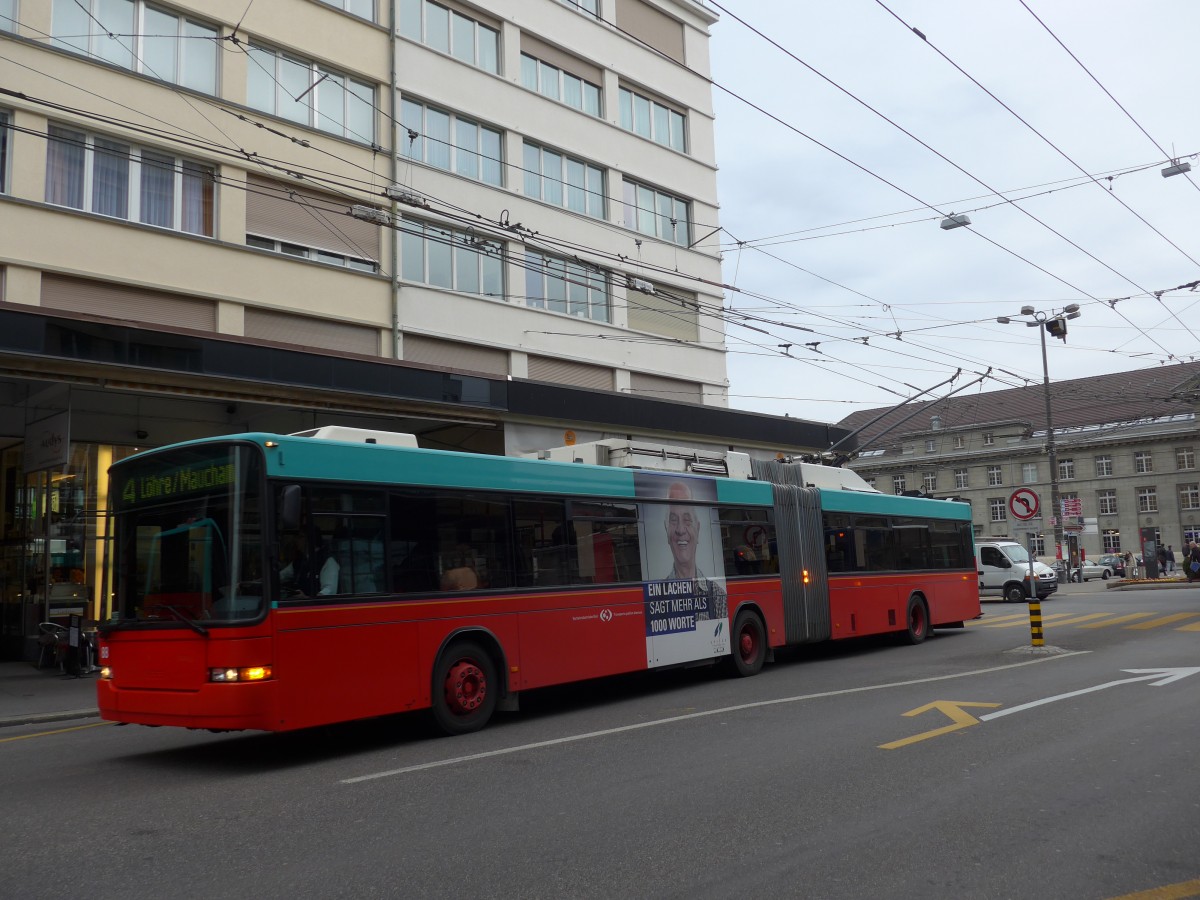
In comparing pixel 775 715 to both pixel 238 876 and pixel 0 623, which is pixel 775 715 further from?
pixel 0 623

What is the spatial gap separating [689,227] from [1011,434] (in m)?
63.0

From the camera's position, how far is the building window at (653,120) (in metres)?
30.4

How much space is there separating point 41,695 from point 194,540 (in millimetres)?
8172

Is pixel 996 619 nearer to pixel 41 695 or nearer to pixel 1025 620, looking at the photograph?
pixel 1025 620

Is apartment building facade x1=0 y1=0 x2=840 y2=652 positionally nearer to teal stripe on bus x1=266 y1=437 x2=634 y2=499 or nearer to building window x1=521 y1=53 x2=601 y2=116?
building window x1=521 y1=53 x2=601 y2=116

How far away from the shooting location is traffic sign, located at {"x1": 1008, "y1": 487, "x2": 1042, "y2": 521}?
1856 cm

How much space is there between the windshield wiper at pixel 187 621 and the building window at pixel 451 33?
61.7 ft

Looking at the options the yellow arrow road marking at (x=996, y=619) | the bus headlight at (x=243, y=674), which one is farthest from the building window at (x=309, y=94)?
the yellow arrow road marking at (x=996, y=619)

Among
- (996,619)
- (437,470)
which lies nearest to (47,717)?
(437,470)

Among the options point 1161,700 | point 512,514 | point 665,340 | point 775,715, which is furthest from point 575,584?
point 665,340

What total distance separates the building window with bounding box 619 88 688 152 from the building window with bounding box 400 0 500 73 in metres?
4.95

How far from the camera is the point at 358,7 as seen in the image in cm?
2322

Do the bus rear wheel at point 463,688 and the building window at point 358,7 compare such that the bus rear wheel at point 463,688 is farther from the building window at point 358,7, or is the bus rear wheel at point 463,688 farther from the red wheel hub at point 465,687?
the building window at point 358,7

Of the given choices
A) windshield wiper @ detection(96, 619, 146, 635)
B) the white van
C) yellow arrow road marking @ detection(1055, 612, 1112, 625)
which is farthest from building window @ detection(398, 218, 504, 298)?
the white van
